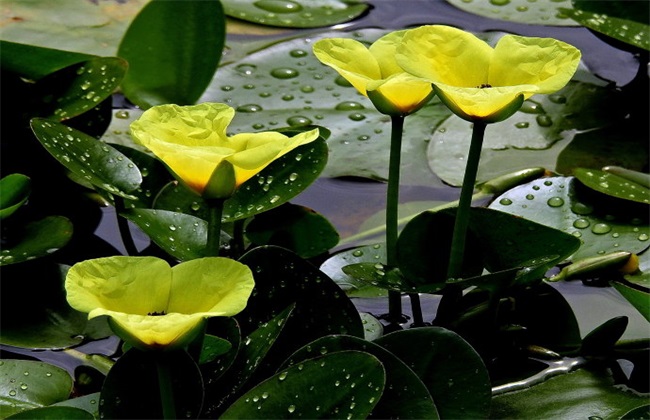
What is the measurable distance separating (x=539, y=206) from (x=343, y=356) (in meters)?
0.39

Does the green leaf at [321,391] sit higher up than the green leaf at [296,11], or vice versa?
the green leaf at [321,391]

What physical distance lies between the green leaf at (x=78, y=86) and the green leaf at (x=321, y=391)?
1.47 feet

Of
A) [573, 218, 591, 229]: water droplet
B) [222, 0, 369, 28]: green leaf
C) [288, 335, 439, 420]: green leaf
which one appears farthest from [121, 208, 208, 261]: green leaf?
[222, 0, 369, 28]: green leaf

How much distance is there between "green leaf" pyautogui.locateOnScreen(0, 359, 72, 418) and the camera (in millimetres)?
698

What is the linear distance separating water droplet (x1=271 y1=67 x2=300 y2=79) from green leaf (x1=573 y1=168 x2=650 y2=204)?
1.39ft

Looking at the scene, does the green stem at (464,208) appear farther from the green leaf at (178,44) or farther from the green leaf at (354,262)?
the green leaf at (178,44)

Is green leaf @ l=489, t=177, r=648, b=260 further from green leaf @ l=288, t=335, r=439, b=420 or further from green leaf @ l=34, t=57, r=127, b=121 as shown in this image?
green leaf @ l=34, t=57, r=127, b=121

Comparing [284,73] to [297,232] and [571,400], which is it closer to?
[297,232]

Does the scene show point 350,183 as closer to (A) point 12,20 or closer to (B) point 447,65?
(B) point 447,65

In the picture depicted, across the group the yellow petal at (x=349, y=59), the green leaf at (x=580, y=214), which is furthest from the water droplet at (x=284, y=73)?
the yellow petal at (x=349, y=59)

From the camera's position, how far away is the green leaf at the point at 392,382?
2.08 ft

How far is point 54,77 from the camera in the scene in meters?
0.98

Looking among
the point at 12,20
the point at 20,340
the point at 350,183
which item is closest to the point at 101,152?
the point at 20,340

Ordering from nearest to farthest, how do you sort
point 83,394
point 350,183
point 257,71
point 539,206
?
point 83,394
point 539,206
point 350,183
point 257,71
